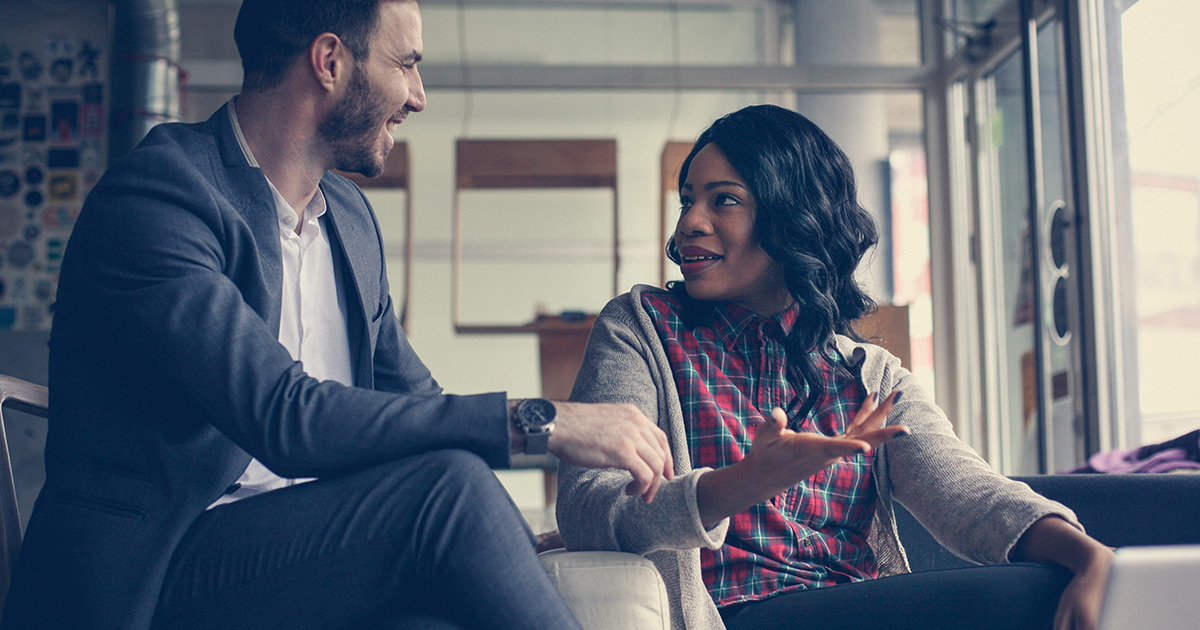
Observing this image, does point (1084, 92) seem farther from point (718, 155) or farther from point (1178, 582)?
point (1178, 582)

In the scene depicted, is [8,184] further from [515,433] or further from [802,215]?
[515,433]

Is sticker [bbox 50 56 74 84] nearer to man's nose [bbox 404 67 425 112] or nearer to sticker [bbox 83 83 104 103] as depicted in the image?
sticker [bbox 83 83 104 103]

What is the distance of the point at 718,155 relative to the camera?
165 cm

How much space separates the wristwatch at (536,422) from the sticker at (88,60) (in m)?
4.24

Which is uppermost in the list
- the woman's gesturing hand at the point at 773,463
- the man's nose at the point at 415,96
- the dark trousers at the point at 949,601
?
the man's nose at the point at 415,96

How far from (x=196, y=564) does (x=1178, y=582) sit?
917mm

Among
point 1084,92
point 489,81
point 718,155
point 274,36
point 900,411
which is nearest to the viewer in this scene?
point 274,36

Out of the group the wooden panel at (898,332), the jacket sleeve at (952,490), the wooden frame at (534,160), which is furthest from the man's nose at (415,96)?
the wooden frame at (534,160)

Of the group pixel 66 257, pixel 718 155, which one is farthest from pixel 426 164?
pixel 66 257

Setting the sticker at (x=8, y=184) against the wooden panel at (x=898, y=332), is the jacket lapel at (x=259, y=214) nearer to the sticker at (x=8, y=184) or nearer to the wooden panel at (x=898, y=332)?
the wooden panel at (x=898, y=332)

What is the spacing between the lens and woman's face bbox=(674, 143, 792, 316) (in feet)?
5.22

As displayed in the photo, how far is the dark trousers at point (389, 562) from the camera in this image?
983 mm

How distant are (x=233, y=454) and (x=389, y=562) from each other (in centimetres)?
26

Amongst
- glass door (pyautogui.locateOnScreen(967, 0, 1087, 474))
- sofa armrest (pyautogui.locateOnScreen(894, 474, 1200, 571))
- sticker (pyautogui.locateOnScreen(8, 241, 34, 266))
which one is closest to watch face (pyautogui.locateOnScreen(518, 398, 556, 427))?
sofa armrest (pyautogui.locateOnScreen(894, 474, 1200, 571))
